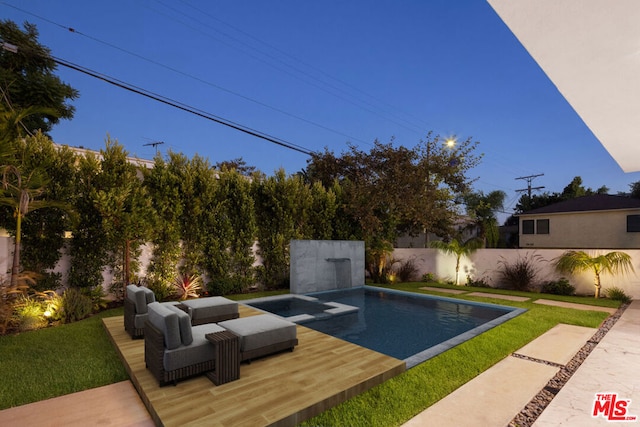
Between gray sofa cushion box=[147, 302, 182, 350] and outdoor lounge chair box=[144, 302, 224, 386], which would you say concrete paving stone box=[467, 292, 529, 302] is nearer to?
outdoor lounge chair box=[144, 302, 224, 386]

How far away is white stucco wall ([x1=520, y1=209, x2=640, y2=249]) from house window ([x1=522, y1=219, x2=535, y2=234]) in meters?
0.28

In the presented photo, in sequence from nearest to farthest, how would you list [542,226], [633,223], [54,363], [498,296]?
[54,363] → [498,296] → [633,223] → [542,226]

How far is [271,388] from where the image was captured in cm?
334

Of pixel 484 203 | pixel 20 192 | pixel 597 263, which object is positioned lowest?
pixel 597 263

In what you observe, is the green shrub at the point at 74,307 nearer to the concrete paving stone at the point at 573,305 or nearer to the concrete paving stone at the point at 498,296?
the concrete paving stone at the point at 498,296

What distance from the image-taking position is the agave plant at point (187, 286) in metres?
9.15

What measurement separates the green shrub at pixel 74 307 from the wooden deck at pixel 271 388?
9.71 ft

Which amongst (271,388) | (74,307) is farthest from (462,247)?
(74,307)

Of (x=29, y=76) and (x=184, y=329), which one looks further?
(x=29, y=76)

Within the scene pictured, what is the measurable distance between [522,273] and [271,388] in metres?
11.2

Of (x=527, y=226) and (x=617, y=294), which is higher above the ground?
(x=527, y=226)

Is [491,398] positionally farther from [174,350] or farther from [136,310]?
[136,310]

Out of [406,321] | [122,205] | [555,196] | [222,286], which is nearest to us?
[406,321]

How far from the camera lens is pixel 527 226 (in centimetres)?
2188
